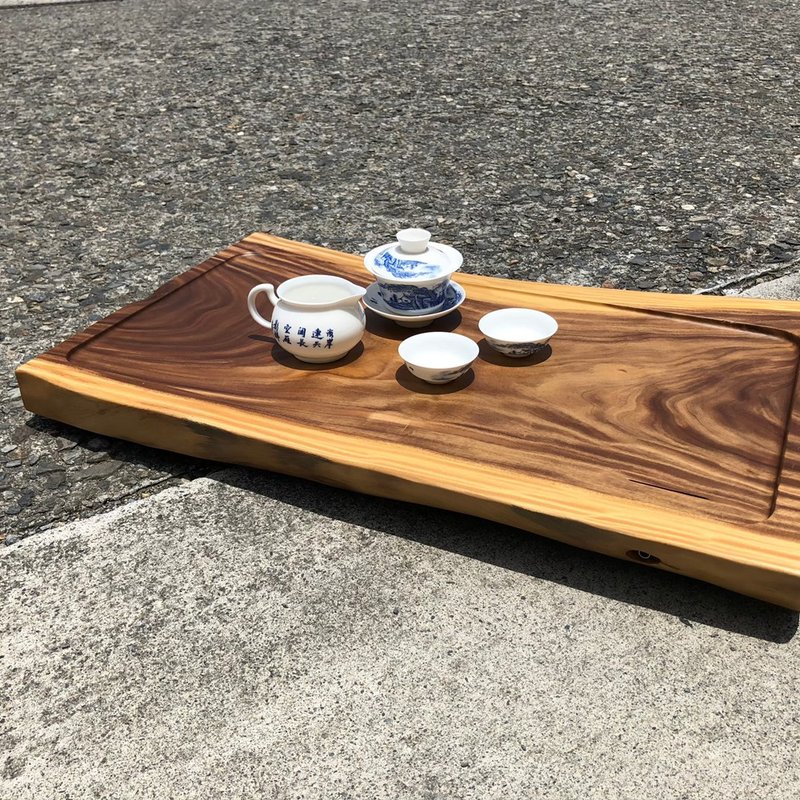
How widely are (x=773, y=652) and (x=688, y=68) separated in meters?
3.45

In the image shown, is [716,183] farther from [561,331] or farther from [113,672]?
[113,672]

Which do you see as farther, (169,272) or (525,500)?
(169,272)

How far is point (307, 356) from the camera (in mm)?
1712

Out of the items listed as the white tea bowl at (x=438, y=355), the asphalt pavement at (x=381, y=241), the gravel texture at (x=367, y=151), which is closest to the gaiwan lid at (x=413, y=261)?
the white tea bowl at (x=438, y=355)

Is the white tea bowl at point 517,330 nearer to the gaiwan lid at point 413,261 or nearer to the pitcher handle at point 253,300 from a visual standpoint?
the gaiwan lid at point 413,261

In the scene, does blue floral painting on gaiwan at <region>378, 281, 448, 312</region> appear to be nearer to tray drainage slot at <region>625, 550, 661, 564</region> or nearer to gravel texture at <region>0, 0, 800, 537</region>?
gravel texture at <region>0, 0, 800, 537</region>

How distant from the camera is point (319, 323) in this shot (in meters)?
1.67

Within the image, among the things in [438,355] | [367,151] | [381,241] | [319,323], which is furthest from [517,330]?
[367,151]

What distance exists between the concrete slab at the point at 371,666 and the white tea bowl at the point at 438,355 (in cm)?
25

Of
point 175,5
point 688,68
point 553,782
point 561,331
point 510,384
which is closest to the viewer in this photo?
point 553,782

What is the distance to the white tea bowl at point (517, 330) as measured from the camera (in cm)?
170

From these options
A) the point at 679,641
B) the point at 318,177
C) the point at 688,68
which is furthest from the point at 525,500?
the point at 688,68

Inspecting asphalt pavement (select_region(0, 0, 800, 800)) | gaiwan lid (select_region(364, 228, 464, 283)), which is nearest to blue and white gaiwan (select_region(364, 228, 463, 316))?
gaiwan lid (select_region(364, 228, 464, 283))

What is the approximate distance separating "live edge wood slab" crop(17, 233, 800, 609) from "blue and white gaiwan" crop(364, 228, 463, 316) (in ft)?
0.30
